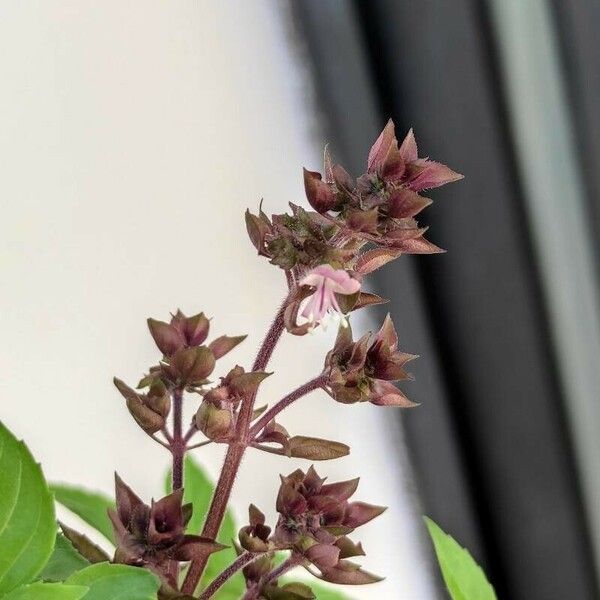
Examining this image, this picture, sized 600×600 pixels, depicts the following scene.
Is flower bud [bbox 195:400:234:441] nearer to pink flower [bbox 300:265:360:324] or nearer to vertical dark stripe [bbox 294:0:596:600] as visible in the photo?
pink flower [bbox 300:265:360:324]

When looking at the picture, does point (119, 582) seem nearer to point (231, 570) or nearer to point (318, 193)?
point (231, 570)

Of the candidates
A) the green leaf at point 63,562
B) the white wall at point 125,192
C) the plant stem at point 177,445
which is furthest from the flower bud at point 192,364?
the white wall at point 125,192

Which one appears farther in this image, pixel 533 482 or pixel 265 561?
pixel 533 482

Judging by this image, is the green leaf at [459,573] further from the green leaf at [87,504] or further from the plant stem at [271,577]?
the green leaf at [87,504]

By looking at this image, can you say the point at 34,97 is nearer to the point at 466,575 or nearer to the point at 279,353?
the point at 279,353

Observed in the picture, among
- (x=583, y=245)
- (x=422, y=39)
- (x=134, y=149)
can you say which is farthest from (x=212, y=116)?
(x=583, y=245)
